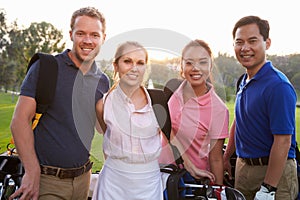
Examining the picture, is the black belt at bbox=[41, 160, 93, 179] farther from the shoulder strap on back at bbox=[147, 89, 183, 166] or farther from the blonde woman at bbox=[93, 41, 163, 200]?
the shoulder strap on back at bbox=[147, 89, 183, 166]

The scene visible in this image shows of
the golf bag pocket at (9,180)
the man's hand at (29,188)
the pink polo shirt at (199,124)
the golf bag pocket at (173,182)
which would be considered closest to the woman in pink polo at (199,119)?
the pink polo shirt at (199,124)

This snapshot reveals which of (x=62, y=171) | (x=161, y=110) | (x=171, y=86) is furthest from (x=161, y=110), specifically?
(x=62, y=171)

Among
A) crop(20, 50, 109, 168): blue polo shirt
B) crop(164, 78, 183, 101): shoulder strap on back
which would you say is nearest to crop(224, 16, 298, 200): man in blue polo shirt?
crop(164, 78, 183, 101): shoulder strap on back

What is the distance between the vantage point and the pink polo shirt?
8.97ft

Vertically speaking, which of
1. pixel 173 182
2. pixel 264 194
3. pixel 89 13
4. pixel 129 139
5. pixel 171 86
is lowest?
pixel 264 194

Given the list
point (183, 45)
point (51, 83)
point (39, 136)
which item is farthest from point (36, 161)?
point (183, 45)

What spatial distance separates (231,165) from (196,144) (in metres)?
0.75

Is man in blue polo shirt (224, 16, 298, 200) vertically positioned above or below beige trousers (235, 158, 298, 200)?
above

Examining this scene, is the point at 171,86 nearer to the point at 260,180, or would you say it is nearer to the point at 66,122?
the point at 66,122

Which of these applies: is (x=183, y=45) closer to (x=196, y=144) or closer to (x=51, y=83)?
(x=196, y=144)

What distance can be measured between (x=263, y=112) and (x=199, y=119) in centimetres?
49

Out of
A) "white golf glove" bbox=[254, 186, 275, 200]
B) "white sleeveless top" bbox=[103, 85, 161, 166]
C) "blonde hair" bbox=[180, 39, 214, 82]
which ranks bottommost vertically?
"white golf glove" bbox=[254, 186, 275, 200]

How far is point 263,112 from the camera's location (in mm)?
2805

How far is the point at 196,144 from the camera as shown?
109 inches
